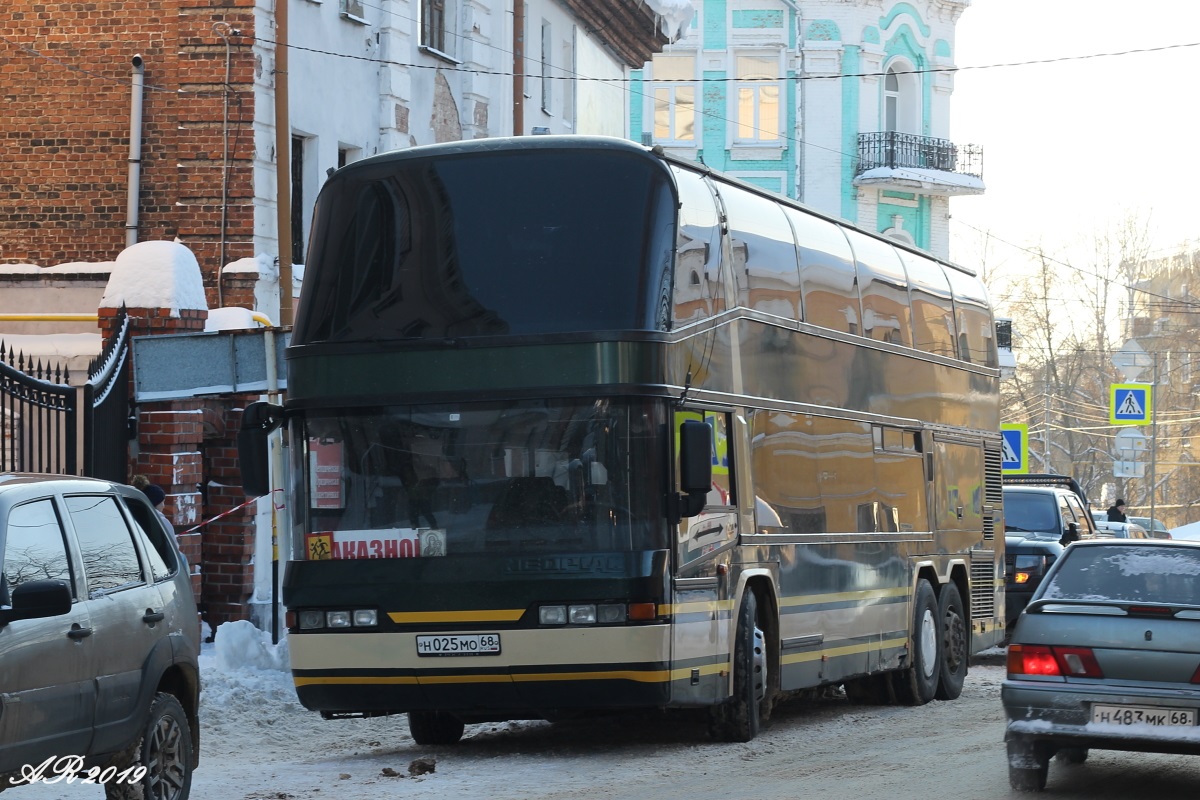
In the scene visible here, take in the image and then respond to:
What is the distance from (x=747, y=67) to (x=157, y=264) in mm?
36939

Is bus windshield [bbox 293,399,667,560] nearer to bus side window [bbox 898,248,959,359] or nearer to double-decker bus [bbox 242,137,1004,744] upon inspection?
double-decker bus [bbox 242,137,1004,744]

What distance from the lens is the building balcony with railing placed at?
4988 cm

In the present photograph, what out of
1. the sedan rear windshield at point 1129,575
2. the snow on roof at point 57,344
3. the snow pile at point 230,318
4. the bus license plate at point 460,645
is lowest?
the bus license plate at point 460,645

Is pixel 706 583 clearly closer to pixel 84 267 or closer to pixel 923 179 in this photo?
pixel 84 267

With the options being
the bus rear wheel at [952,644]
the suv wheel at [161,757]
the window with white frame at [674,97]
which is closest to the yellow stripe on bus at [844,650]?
the bus rear wheel at [952,644]

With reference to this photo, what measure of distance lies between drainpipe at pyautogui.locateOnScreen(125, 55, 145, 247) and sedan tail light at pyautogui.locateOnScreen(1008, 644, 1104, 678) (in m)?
13.8

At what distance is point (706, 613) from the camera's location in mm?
12070

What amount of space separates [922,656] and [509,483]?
6454mm

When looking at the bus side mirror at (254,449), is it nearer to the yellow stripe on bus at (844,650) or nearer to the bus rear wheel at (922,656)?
the yellow stripe on bus at (844,650)

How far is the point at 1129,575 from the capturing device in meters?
10.5

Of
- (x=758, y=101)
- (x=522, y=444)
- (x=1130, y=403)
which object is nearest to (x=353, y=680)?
(x=522, y=444)

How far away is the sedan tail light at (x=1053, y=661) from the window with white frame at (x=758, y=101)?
4237 centimetres

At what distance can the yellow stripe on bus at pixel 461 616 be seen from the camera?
1150 cm

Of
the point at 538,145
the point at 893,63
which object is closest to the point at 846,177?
the point at 893,63
